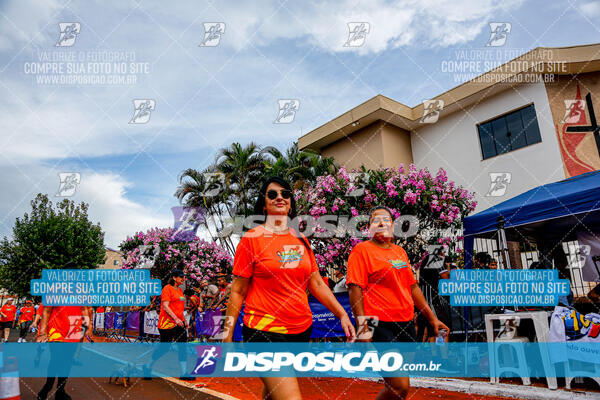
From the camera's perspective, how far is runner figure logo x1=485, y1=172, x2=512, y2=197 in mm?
14102

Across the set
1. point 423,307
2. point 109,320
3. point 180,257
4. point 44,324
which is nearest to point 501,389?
point 423,307

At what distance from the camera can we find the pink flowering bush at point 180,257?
20500 mm

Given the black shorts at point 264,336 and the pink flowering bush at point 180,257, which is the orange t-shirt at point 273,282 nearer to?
the black shorts at point 264,336

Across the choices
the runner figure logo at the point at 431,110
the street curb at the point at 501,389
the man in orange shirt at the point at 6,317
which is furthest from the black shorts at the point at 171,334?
the runner figure logo at the point at 431,110

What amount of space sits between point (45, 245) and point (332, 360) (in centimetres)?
2809

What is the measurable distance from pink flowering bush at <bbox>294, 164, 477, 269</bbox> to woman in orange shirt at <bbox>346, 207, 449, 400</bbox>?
5927 mm

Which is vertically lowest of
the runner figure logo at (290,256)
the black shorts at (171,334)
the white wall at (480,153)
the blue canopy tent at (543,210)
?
the black shorts at (171,334)

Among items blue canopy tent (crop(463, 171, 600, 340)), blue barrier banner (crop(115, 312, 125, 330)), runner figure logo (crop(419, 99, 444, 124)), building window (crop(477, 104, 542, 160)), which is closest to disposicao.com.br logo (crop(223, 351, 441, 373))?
blue canopy tent (crop(463, 171, 600, 340))

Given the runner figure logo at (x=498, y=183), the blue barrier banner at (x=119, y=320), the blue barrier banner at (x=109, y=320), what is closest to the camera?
the runner figure logo at (x=498, y=183)

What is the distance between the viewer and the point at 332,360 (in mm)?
4012

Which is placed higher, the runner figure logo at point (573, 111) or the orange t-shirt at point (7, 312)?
the runner figure logo at point (573, 111)

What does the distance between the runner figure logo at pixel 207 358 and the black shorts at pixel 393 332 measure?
17.9ft

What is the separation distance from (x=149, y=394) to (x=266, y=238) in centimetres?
476

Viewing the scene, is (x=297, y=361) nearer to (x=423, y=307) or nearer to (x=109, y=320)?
(x=423, y=307)
